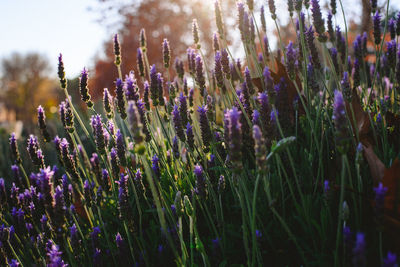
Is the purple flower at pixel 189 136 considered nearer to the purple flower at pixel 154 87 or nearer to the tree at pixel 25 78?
the purple flower at pixel 154 87

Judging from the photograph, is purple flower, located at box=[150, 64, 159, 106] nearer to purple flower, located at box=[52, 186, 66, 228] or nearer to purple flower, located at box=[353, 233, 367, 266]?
purple flower, located at box=[52, 186, 66, 228]

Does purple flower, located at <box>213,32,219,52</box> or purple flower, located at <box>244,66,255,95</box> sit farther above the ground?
purple flower, located at <box>213,32,219,52</box>

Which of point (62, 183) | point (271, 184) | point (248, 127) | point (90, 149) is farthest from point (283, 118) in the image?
point (90, 149)

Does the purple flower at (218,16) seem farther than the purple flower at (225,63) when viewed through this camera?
Yes

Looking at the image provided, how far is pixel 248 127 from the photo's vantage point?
1.70m

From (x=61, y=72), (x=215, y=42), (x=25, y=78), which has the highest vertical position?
(x=25, y=78)

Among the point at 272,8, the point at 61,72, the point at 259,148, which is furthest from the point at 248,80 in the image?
the point at 61,72

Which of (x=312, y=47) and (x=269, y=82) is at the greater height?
(x=312, y=47)

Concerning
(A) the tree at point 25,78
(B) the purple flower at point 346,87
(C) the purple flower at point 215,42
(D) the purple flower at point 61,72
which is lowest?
(B) the purple flower at point 346,87

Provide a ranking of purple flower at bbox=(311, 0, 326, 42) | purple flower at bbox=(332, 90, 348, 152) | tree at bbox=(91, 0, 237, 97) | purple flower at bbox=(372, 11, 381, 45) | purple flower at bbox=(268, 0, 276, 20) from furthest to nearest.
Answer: tree at bbox=(91, 0, 237, 97) < purple flower at bbox=(372, 11, 381, 45) < purple flower at bbox=(268, 0, 276, 20) < purple flower at bbox=(311, 0, 326, 42) < purple flower at bbox=(332, 90, 348, 152)

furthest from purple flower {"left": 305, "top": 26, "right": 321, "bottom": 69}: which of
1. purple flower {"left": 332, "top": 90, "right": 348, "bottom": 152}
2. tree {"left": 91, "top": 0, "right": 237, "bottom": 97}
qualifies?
tree {"left": 91, "top": 0, "right": 237, "bottom": 97}

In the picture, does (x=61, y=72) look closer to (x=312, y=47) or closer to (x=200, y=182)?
(x=200, y=182)

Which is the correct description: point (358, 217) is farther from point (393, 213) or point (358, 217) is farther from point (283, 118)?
point (283, 118)

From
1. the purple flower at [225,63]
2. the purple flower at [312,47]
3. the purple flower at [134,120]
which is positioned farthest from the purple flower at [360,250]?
the purple flower at [312,47]
